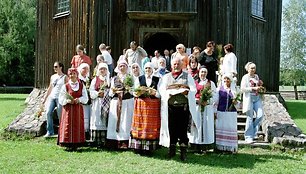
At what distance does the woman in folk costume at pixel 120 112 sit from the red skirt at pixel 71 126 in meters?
0.63

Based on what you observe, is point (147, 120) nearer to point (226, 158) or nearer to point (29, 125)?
point (226, 158)

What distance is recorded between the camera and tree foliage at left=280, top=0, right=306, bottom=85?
142 feet

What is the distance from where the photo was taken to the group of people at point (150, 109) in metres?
8.88

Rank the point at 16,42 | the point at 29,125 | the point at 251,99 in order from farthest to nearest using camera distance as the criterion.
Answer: the point at 16,42
the point at 29,125
the point at 251,99

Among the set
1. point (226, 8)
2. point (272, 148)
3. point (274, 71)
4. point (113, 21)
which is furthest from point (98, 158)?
point (274, 71)

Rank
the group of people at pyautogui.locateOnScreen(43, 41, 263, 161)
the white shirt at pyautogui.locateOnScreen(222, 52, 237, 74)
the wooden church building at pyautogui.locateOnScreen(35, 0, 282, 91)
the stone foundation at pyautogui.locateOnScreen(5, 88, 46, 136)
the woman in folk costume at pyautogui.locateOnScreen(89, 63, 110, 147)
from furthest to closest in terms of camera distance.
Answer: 1. the wooden church building at pyautogui.locateOnScreen(35, 0, 282, 91)
2. the white shirt at pyautogui.locateOnScreen(222, 52, 237, 74)
3. the stone foundation at pyautogui.locateOnScreen(5, 88, 46, 136)
4. the woman in folk costume at pyautogui.locateOnScreen(89, 63, 110, 147)
5. the group of people at pyautogui.locateOnScreen(43, 41, 263, 161)

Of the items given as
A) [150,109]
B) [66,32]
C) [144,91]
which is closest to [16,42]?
[66,32]

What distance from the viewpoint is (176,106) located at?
29.1ft

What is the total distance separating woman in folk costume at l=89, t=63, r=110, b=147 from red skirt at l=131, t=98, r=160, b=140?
104cm

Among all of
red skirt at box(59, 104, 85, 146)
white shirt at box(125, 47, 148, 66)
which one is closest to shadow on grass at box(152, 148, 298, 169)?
red skirt at box(59, 104, 85, 146)

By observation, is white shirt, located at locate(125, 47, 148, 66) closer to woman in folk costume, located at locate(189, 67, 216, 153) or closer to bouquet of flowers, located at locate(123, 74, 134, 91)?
bouquet of flowers, located at locate(123, 74, 134, 91)

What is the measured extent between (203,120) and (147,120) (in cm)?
129

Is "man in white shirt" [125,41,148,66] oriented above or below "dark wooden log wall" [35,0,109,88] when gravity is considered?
below

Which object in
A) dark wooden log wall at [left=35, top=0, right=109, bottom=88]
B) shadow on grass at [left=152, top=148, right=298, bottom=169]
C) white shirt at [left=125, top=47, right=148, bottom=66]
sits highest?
dark wooden log wall at [left=35, top=0, right=109, bottom=88]
